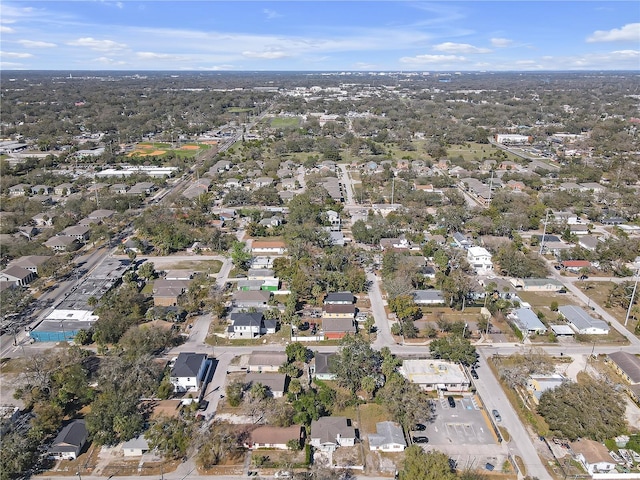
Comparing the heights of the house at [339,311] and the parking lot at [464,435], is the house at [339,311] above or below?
above

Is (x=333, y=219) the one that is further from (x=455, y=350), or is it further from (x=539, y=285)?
(x=455, y=350)

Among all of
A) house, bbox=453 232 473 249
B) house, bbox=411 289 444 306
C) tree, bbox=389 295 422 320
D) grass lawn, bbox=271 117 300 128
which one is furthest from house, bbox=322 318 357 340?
grass lawn, bbox=271 117 300 128

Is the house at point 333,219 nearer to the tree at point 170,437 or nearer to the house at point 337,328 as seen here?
the house at point 337,328

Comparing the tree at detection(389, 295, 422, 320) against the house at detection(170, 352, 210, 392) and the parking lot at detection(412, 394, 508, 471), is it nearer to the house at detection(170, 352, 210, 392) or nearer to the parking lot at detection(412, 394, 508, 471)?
the parking lot at detection(412, 394, 508, 471)

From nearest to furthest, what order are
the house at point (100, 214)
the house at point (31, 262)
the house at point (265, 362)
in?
the house at point (265, 362) → the house at point (31, 262) → the house at point (100, 214)

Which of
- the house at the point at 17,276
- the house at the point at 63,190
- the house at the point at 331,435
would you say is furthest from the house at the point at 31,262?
the house at the point at 331,435

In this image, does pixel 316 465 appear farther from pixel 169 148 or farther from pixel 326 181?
pixel 169 148
